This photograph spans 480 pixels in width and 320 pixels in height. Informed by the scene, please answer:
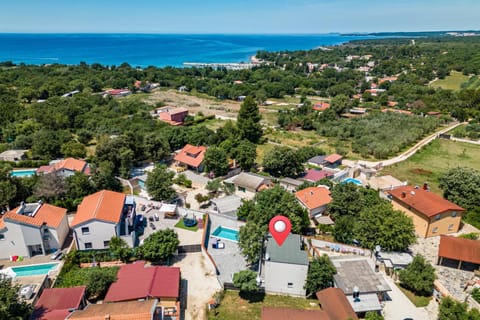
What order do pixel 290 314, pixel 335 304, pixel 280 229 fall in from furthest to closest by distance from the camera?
1. pixel 280 229
2. pixel 335 304
3. pixel 290 314

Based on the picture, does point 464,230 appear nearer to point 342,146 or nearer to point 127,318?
point 342,146

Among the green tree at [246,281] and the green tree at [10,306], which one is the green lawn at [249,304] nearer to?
the green tree at [246,281]

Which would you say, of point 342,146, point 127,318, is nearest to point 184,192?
point 127,318

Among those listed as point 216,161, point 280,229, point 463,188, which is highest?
point 280,229

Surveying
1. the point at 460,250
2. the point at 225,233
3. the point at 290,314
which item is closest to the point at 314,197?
the point at 225,233

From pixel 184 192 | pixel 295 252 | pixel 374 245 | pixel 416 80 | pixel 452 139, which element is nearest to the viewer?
pixel 295 252

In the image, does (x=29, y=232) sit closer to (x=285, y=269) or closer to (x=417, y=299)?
(x=285, y=269)

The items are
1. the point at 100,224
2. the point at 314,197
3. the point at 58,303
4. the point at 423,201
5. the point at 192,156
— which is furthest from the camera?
the point at 192,156

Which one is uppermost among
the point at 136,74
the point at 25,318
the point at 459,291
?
the point at 136,74
